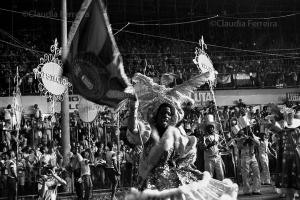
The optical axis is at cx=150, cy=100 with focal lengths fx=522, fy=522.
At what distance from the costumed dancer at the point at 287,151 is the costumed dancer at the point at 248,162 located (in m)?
2.15

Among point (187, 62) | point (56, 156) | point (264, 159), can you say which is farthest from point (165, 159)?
point (187, 62)

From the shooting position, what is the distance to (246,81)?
24.2 m

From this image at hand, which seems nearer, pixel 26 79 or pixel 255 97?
pixel 26 79

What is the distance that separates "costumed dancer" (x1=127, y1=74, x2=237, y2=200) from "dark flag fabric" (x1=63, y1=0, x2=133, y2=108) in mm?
278

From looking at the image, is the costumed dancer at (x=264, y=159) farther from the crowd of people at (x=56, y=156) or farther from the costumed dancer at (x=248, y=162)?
the crowd of people at (x=56, y=156)

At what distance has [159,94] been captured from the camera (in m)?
5.48

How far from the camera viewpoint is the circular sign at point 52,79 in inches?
561

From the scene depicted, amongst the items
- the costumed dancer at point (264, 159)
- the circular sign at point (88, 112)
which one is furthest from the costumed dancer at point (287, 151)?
the circular sign at point (88, 112)

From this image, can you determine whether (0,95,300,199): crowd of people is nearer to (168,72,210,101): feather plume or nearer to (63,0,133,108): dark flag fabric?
(168,72,210,101): feather plume

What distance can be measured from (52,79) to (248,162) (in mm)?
5774

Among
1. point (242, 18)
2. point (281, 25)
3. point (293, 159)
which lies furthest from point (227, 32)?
point (293, 159)

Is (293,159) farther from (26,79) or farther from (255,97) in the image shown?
(255,97)

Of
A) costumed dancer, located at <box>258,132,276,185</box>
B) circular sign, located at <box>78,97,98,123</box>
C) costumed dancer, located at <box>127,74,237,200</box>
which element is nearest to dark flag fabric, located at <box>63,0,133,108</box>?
costumed dancer, located at <box>127,74,237,200</box>

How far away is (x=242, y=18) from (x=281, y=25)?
238 cm
